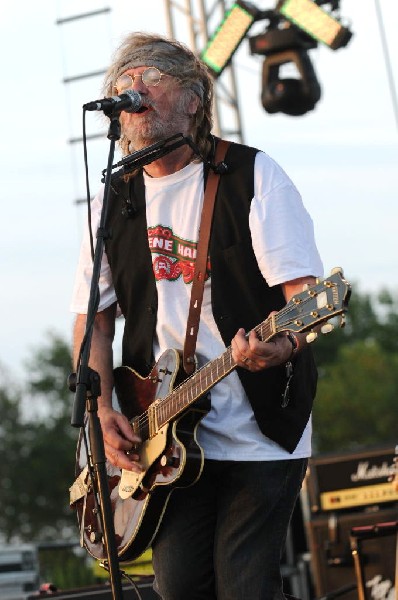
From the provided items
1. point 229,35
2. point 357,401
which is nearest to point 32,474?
point 357,401

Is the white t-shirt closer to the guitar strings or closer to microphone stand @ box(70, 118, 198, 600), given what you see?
the guitar strings

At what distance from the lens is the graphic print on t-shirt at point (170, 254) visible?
157 inches

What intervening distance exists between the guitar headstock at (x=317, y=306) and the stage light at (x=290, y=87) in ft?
18.9

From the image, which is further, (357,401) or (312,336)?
(357,401)

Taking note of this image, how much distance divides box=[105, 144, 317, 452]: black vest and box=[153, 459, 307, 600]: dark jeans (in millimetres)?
158

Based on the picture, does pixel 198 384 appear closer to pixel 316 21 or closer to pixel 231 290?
pixel 231 290

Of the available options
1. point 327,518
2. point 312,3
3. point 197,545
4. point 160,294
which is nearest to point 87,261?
point 160,294

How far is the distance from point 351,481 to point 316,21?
3741 millimetres

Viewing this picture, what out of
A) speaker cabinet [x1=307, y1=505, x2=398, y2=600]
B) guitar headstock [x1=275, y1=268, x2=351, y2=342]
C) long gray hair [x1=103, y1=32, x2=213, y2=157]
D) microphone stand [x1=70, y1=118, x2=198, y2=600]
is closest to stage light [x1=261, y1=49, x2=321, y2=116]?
speaker cabinet [x1=307, y1=505, x2=398, y2=600]

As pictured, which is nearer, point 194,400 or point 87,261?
point 194,400

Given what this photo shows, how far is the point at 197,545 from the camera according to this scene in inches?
148

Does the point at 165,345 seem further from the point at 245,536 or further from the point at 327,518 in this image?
the point at 327,518

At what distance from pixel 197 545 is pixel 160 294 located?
87cm

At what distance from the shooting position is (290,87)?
907 cm
